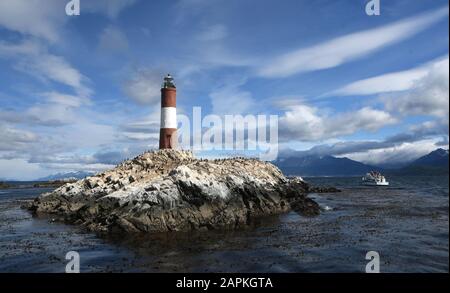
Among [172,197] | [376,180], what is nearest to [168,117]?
[172,197]

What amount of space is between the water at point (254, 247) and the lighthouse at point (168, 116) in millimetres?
18988

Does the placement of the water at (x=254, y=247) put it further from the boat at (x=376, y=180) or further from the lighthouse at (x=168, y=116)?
the boat at (x=376, y=180)

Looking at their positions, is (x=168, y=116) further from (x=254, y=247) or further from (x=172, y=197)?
(x=254, y=247)

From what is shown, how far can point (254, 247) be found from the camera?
28.2 m

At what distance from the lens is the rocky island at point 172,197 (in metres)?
36.2

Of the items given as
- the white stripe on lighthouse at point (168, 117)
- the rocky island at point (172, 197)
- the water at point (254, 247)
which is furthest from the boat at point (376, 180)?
the white stripe on lighthouse at point (168, 117)

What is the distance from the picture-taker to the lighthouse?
178 ft

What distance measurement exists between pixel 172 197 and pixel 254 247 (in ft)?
38.4

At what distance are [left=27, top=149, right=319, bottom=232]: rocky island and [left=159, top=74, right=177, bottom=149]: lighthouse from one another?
2127mm

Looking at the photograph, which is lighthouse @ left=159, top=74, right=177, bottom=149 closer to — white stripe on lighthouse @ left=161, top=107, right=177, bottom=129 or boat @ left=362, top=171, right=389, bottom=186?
white stripe on lighthouse @ left=161, top=107, right=177, bottom=129
